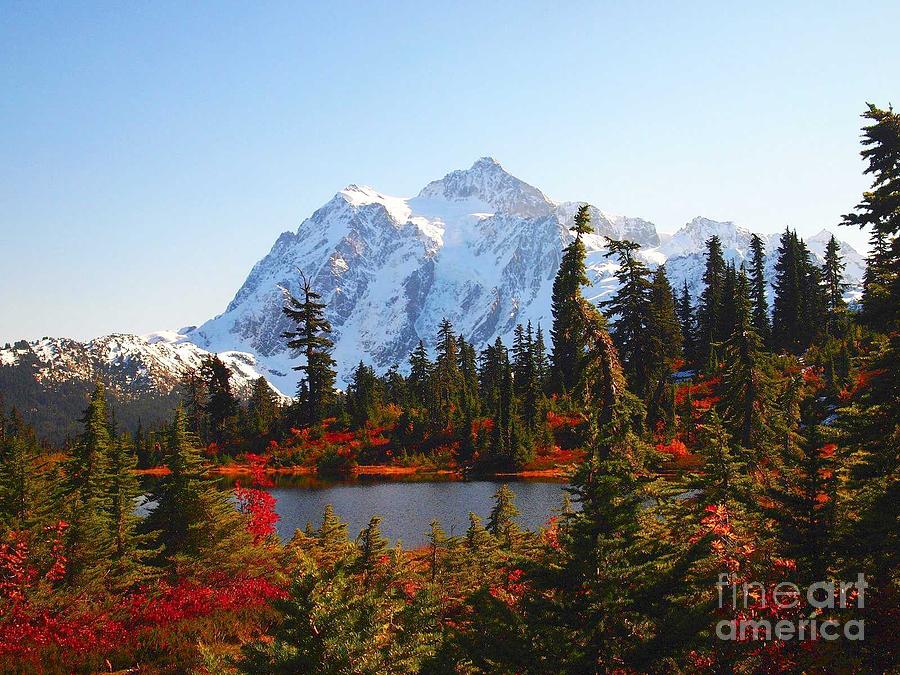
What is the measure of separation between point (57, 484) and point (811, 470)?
23.7 meters

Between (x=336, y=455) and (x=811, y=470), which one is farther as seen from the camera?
(x=336, y=455)

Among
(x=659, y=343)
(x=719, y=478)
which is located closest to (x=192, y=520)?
(x=719, y=478)

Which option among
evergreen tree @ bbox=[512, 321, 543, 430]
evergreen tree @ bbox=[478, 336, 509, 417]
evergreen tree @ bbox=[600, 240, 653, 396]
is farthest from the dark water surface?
evergreen tree @ bbox=[478, 336, 509, 417]

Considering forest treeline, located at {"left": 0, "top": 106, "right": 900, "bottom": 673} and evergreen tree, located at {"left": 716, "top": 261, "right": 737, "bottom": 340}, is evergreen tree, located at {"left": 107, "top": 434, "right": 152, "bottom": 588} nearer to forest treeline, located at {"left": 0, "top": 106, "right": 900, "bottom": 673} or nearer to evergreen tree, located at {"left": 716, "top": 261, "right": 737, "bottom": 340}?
forest treeline, located at {"left": 0, "top": 106, "right": 900, "bottom": 673}

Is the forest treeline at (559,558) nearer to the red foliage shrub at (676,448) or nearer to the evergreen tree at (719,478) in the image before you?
the evergreen tree at (719,478)

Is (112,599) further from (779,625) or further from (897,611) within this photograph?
(897,611)

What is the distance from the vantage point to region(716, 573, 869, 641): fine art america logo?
9008 millimetres

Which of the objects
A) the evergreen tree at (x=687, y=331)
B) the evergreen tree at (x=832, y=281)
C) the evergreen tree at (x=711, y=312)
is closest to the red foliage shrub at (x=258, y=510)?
the evergreen tree at (x=711, y=312)

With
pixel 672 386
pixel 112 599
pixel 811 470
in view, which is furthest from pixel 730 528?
pixel 672 386

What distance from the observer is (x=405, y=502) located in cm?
4538

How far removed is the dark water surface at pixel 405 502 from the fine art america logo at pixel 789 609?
78.9ft

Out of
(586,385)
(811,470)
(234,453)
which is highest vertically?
(586,385)

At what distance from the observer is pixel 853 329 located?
60062 millimetres

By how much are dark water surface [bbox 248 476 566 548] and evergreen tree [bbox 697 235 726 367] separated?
30.0 metres
